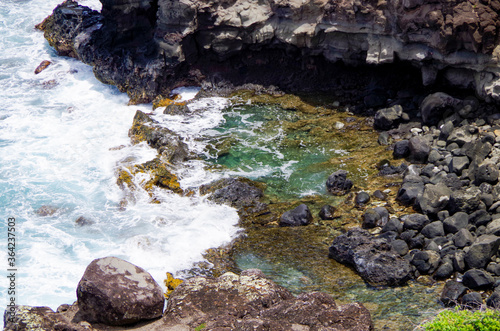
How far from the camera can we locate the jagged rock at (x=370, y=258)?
13.7 m

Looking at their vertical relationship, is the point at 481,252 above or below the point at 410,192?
above

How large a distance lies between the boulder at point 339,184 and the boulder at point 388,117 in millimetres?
4355

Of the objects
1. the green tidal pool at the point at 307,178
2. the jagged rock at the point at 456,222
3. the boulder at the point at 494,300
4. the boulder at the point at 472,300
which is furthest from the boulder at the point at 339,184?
the boulder at the point at 494,300

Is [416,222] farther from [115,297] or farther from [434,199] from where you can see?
[115,297]

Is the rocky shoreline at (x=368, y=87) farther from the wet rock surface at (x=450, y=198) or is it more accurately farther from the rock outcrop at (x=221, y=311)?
the rock outcrop at (x=221, y=311)

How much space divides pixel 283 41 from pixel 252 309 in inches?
669

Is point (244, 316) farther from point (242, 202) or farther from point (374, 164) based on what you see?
point (374, 164)

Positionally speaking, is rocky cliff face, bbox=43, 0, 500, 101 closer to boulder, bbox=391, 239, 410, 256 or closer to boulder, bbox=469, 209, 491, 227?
boulder, bbox=469, 209, 491, 227

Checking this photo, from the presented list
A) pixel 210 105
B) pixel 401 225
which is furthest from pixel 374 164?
pixel 210 105

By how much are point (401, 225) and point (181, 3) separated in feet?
50.8

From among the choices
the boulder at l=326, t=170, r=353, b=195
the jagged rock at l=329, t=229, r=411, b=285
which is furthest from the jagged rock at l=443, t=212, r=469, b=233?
the boulder at l=326, t=170, r=353, b=195

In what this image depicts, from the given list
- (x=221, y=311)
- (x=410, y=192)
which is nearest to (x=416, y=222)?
(x=410, y=192)

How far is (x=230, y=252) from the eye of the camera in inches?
634

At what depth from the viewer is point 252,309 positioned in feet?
33.7
